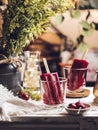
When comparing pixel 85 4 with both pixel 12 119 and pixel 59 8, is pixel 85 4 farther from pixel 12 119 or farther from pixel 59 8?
pixel 12 119

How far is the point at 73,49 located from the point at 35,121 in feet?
6.62

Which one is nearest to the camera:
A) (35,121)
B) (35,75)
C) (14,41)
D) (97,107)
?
(35,121)

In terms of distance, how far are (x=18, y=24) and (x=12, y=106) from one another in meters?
0.37

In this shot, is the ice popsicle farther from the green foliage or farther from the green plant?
the green foliage

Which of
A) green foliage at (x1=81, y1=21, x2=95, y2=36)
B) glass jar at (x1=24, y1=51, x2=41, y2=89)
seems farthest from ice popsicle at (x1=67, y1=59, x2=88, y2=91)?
green foliage at (x1=81, y1=21, x2=95, y2=36)

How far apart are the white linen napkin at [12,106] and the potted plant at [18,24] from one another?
13 centimetres

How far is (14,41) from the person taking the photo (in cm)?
201

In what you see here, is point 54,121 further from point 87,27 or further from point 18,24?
point 87,27

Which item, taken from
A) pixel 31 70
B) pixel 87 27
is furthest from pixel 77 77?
pixel 87 27

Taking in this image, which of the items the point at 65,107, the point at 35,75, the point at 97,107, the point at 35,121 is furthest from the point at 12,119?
the point at 35,75

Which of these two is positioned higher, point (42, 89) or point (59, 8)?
point (59, 8)

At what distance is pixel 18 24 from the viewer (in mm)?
1973

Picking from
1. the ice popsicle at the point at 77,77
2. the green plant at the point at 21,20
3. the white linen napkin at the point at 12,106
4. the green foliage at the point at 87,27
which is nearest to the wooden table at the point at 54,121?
the white linen napkin at the point at 12,106

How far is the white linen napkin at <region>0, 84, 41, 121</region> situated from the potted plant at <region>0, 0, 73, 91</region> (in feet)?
0.43
